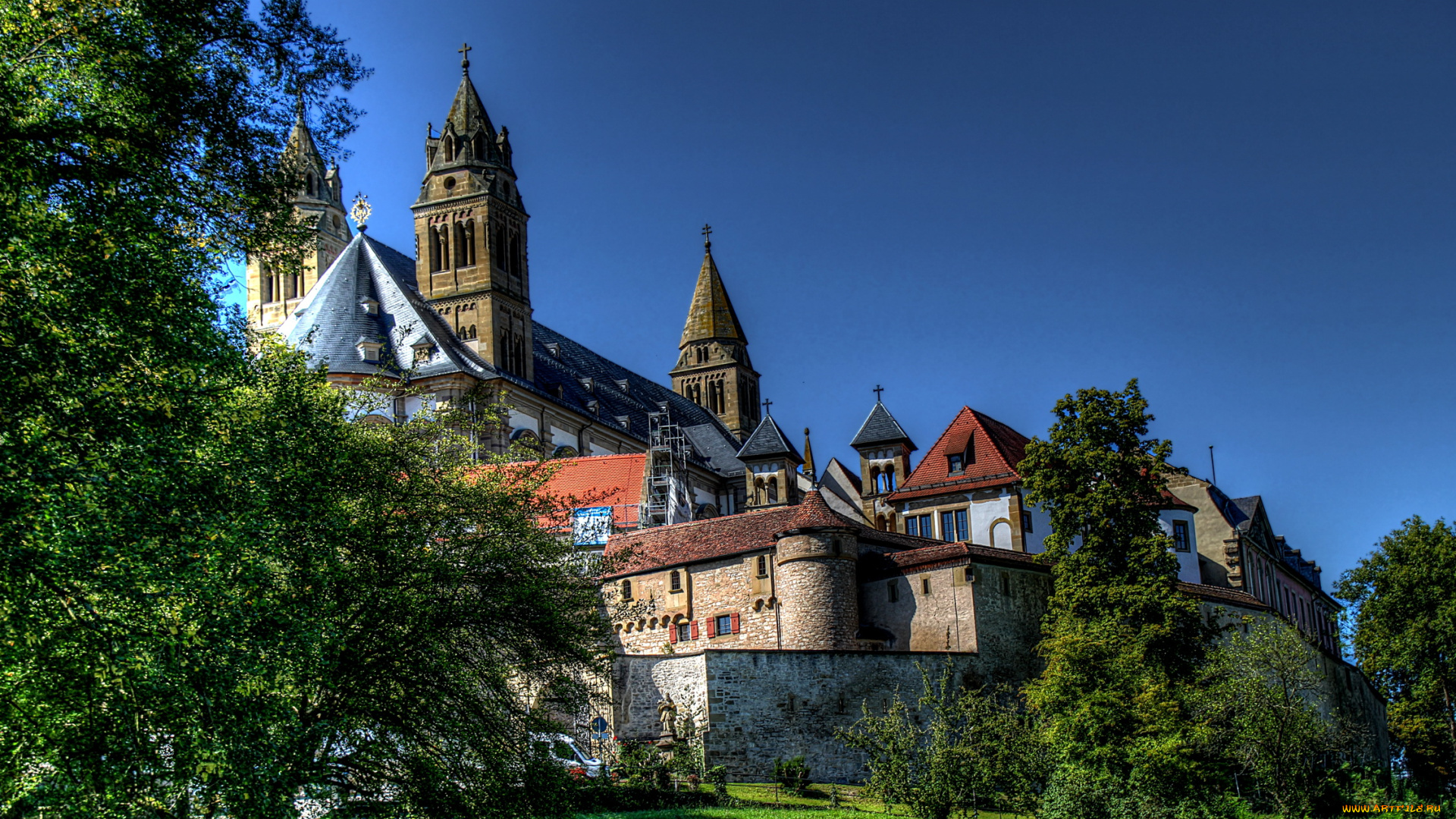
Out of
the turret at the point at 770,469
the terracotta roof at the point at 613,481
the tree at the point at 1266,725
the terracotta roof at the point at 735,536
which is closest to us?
the tree at the point at 1266,725

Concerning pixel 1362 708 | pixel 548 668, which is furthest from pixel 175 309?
pixel 1362 708

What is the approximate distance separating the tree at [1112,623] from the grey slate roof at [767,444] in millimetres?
38393

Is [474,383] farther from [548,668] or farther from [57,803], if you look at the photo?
[57,803]

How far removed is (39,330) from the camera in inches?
564

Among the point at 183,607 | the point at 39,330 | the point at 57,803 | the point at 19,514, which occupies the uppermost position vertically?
the point at 39,330

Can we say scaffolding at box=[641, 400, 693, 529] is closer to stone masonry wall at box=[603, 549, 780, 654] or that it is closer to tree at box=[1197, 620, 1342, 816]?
stone masonry wall at box=[603, 549, 780, 654]

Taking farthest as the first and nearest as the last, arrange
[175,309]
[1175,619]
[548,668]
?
[1175,619], [548,668], [175,309]

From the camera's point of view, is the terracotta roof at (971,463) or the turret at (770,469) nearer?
the terracotta roof at (971,463)

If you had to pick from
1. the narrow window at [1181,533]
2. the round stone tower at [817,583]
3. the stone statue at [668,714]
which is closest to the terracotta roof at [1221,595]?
the narrow window at [1181,533]

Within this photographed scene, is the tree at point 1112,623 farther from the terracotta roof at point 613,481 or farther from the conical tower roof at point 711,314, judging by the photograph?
the conical tower roof at point 711,314

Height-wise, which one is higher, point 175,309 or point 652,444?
point 652,444

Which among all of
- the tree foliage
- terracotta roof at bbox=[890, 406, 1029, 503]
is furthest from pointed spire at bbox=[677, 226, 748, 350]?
the tree foliage

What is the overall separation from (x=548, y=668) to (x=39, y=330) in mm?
12134

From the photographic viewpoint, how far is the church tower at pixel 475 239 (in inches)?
2884
